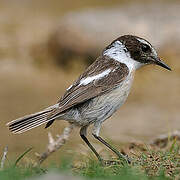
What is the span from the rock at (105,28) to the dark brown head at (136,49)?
35.1ft

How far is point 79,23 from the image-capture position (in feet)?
66.7

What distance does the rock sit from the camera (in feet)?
63.7

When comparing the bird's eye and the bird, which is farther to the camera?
the bird's eye

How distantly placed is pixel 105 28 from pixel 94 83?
1220cm

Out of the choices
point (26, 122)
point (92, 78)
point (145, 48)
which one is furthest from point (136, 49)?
point (26, 122)

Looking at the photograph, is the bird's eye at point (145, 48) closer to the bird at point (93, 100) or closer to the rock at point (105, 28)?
the bird at point (93, 100)

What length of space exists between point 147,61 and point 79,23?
39.9 feet

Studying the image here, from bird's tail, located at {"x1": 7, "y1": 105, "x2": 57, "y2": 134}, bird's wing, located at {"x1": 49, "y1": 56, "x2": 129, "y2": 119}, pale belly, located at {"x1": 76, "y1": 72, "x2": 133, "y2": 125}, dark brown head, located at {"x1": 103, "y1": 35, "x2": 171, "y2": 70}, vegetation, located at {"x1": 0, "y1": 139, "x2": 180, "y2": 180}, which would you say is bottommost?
vegetation, located at {"x1": 0, "y1": 139, "x2": 180, "y2": 180}

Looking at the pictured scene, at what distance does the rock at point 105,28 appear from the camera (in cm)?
1941

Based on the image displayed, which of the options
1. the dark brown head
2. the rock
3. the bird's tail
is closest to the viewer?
the bird's tail

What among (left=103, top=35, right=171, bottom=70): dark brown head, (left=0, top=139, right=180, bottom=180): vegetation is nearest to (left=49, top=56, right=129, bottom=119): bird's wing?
(left=103, top=35, right=171, bottom=70): dark brown head

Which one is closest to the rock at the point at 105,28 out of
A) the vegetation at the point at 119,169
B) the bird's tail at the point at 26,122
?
the bird's tail at the point at 26,122

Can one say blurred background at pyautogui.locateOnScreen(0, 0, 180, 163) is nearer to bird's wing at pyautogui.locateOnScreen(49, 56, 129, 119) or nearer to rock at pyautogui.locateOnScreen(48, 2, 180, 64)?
rock at pyautogui.locateOnScreen(48, 2, 180, 64)

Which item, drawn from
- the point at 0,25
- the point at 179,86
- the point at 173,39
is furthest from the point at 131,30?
the point at 0,25
